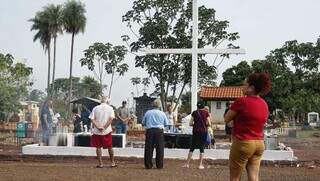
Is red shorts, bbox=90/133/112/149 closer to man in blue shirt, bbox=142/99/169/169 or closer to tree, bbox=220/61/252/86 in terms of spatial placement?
man in blue shirt, bbox=142/99/169/169

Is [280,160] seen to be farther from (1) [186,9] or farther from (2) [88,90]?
(2) [88,90]

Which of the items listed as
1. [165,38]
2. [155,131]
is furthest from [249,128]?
[165,38]

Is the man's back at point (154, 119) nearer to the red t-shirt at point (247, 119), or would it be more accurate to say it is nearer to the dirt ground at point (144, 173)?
the dirt ground at point (144, 173)

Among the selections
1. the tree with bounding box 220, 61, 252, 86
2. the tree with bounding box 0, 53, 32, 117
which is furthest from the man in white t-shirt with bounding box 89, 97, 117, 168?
the tree with bounding box 220, 61, 252, 86

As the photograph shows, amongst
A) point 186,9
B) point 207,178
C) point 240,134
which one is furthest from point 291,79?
point 240,134

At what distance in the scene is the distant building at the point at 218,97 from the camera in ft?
189

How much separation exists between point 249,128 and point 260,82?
1.69 feet

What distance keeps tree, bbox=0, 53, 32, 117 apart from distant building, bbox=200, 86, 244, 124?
1581 cm

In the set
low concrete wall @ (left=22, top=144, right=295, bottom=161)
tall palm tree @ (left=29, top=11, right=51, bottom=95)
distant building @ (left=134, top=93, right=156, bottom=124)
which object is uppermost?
tall palm tree @ (left=29, top=11, right=51, bottom=95)

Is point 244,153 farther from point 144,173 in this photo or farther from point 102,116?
point 102,116

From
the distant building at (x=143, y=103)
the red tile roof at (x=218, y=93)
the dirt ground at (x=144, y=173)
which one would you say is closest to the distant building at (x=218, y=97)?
the red tile roof at (x=218, y=93)

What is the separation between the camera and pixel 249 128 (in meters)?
6.77

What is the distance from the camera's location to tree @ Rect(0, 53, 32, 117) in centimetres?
5191

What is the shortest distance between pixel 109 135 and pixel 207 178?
2.71 metres
